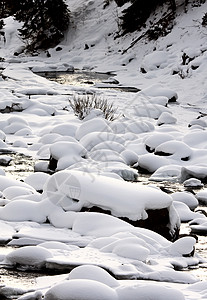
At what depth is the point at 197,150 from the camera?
8.49 meters

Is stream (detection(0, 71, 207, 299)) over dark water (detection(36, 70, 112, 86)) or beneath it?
over

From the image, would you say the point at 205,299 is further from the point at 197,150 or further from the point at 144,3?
the point at 144,3

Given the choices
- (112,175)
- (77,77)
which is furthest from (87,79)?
(112,175)

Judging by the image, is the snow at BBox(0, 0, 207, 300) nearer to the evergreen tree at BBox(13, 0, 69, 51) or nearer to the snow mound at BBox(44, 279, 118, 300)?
the snow mound at BBox(44, 279, 118, 300)

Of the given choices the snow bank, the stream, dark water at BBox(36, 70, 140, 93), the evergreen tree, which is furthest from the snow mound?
the evergreen tree

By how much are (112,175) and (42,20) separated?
1754 centimetres

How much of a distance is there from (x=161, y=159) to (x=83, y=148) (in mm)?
980

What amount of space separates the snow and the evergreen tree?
4632 mm

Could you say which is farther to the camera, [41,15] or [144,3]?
[41,15]

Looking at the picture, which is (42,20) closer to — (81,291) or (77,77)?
(77,77)

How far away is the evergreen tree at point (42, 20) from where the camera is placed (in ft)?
75.6

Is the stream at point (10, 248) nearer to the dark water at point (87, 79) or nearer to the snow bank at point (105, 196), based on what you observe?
the dark water at point (87, 79)

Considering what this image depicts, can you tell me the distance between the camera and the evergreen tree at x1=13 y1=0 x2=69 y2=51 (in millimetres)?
23031

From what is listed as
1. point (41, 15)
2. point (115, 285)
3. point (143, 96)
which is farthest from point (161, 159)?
point (41, 15)
